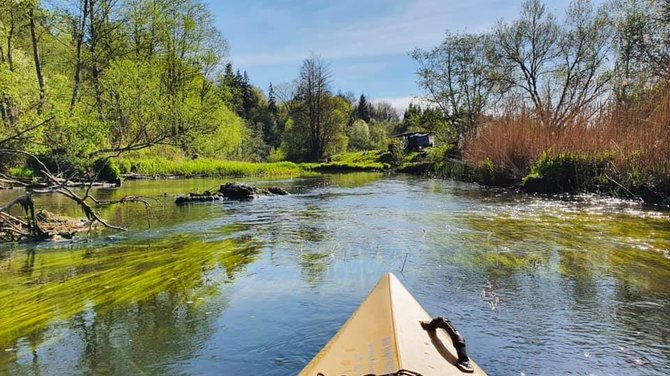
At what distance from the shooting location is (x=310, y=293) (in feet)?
17.0

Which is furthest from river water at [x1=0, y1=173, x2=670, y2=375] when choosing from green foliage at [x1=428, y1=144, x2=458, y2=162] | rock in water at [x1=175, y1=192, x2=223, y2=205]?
green foliage at [x1=428, y1=144, x2=458, y2=162]

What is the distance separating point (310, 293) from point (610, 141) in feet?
43.0

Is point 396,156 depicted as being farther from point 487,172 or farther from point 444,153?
point 487,172

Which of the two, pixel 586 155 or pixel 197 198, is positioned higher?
pixel 586 155

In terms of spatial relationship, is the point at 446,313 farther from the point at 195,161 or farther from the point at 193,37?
the point at 193,37

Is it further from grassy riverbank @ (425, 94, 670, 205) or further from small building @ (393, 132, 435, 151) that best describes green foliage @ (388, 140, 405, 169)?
grassy riverbank @ (425, 94, 670, 205)

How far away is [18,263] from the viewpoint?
6.57 metres

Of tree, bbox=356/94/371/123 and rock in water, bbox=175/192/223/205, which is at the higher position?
tree, bbox=356/94/371/123

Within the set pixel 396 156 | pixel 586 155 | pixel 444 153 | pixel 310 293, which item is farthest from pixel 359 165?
pixel 310 293

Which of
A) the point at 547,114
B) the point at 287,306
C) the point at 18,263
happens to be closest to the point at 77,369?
the point at 287,306

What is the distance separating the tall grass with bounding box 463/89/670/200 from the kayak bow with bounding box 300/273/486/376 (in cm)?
1169

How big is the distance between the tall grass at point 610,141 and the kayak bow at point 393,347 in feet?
38.3

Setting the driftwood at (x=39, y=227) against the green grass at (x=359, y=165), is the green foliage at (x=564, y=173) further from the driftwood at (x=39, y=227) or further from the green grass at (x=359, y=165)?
the green grass at (x=359, y=165)

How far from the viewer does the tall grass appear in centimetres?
1240
